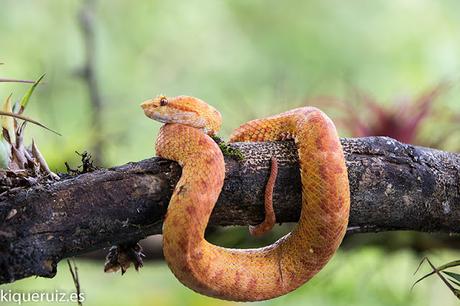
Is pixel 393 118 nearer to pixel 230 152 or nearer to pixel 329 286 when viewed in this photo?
pixel 329 286

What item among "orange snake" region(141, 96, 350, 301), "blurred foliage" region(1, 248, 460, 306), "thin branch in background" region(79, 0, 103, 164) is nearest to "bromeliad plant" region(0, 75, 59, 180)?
"orange snake" region(141, 96, 350, 301)

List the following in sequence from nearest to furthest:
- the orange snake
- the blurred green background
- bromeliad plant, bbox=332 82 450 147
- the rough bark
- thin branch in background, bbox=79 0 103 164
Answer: the rough bark → the orange snake → bromeliad plant, bbox=332 82 450 147 → thin branch in background, bbox=79 0 103 164 → the blurred green background

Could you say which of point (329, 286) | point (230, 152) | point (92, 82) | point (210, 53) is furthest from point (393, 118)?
point (210, 53)

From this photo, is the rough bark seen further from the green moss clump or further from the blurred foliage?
the blurred foliage

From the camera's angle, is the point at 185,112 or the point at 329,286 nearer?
the point at 185,112

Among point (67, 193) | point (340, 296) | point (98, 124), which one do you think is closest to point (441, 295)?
point (340, 296)

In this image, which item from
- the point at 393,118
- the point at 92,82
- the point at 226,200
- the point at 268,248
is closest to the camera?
the point at 226,200
